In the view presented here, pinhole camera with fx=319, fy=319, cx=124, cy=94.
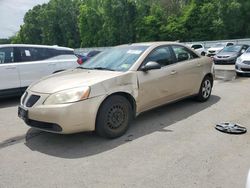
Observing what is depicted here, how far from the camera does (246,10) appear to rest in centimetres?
4194

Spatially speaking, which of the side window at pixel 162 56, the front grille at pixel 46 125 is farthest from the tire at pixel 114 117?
the side window at pixel 162 56

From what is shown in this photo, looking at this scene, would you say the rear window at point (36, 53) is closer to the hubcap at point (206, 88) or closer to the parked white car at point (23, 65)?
the parked white car at point (23, 65)

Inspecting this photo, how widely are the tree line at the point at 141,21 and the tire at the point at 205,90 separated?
1445 inches

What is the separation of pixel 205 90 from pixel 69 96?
397cm

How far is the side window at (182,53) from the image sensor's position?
6752mm

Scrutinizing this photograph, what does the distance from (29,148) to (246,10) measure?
42506mm

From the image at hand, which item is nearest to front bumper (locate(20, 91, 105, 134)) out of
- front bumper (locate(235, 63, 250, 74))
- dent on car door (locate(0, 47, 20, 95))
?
dent on car door (locate(0, 47, 20, 95))

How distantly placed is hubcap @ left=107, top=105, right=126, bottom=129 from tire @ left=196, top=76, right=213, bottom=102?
2.78 metres

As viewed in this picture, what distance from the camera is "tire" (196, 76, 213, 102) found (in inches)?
295

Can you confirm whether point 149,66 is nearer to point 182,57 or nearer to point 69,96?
point 182,57

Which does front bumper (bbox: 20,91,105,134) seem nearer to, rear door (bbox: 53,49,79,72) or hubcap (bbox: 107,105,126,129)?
hubcap (bbox: 107,105,126,129)

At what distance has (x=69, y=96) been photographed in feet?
15.7

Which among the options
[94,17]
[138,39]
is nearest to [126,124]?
[138,39]

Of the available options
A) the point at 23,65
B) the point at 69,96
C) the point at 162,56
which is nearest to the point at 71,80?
the point at 69,96
